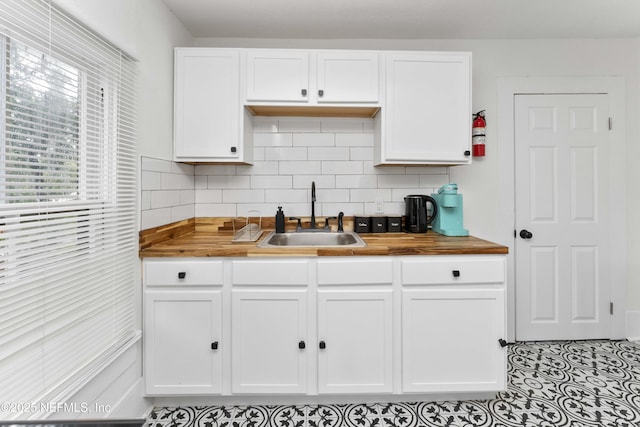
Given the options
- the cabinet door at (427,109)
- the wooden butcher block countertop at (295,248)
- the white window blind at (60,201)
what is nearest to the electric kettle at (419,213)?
the wooden butcher block countertop at (295,248)

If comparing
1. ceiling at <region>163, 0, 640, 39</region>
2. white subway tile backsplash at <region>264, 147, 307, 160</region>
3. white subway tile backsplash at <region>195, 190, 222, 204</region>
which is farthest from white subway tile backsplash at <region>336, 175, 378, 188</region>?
ceiling at <region>163, 0, 640, 39</region>

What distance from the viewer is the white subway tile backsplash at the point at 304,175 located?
2398 mm

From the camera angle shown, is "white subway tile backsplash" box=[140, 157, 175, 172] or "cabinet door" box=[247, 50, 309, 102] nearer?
"white subway tile backsplash" box=[140, 157, 175, 172]

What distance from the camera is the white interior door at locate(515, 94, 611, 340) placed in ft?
8.05

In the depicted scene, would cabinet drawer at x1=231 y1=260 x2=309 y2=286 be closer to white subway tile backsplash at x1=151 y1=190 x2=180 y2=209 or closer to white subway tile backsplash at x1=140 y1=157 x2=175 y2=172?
white subway tile backsplash at x1=151 y1=190 x2=180 y2=209

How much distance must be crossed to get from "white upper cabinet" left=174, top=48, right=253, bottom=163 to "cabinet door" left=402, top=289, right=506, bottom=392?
151 cm

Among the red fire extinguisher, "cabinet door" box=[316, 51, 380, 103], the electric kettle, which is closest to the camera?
"cabinet door" box=[316, 51, 380, 103]

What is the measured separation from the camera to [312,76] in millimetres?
2039

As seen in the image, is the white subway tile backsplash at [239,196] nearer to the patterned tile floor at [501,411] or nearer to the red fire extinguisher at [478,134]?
the patterned tile floor at [501,411]

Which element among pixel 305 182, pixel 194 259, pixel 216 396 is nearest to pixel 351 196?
pixel 305 182

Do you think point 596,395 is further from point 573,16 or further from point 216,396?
point 573,16

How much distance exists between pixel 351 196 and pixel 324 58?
1.01m

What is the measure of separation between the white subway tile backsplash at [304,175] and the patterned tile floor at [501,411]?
4.31 ft

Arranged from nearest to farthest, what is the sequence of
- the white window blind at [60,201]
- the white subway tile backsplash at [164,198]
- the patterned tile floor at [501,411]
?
the white window blind at [60,201], the patterned tile floor at [501,411], the white subway tile backsplash at [164,198]
